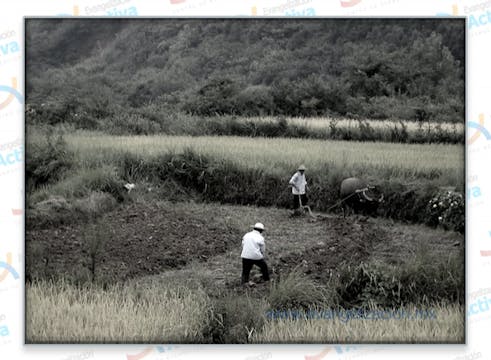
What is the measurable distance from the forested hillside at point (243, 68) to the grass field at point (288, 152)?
24 cm

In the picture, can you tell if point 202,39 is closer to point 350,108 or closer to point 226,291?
point 350,108

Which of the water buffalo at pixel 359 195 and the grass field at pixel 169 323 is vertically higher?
the water buffalo at pixel 359 195

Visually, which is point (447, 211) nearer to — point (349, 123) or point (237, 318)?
point (349, 123)

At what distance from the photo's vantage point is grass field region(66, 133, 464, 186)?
23.5 feet

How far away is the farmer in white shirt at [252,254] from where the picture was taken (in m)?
6.83

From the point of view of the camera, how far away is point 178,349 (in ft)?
22.1

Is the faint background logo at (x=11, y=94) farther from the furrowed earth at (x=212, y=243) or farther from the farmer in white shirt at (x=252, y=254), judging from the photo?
the farmer in white shirt at (x=252, y=254)

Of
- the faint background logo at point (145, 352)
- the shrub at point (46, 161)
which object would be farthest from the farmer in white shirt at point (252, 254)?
the shrub at point (46, 161)

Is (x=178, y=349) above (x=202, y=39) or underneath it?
underneath

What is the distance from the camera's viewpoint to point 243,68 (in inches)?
293

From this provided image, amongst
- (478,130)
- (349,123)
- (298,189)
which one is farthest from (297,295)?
(478,130)

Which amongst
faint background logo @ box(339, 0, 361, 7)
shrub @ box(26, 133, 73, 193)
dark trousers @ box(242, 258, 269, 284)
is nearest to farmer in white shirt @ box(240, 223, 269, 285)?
dark trousers @ box(242, 258, 269, 284)

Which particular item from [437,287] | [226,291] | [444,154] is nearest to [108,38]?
[226,291]

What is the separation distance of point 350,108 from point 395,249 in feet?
4.79
